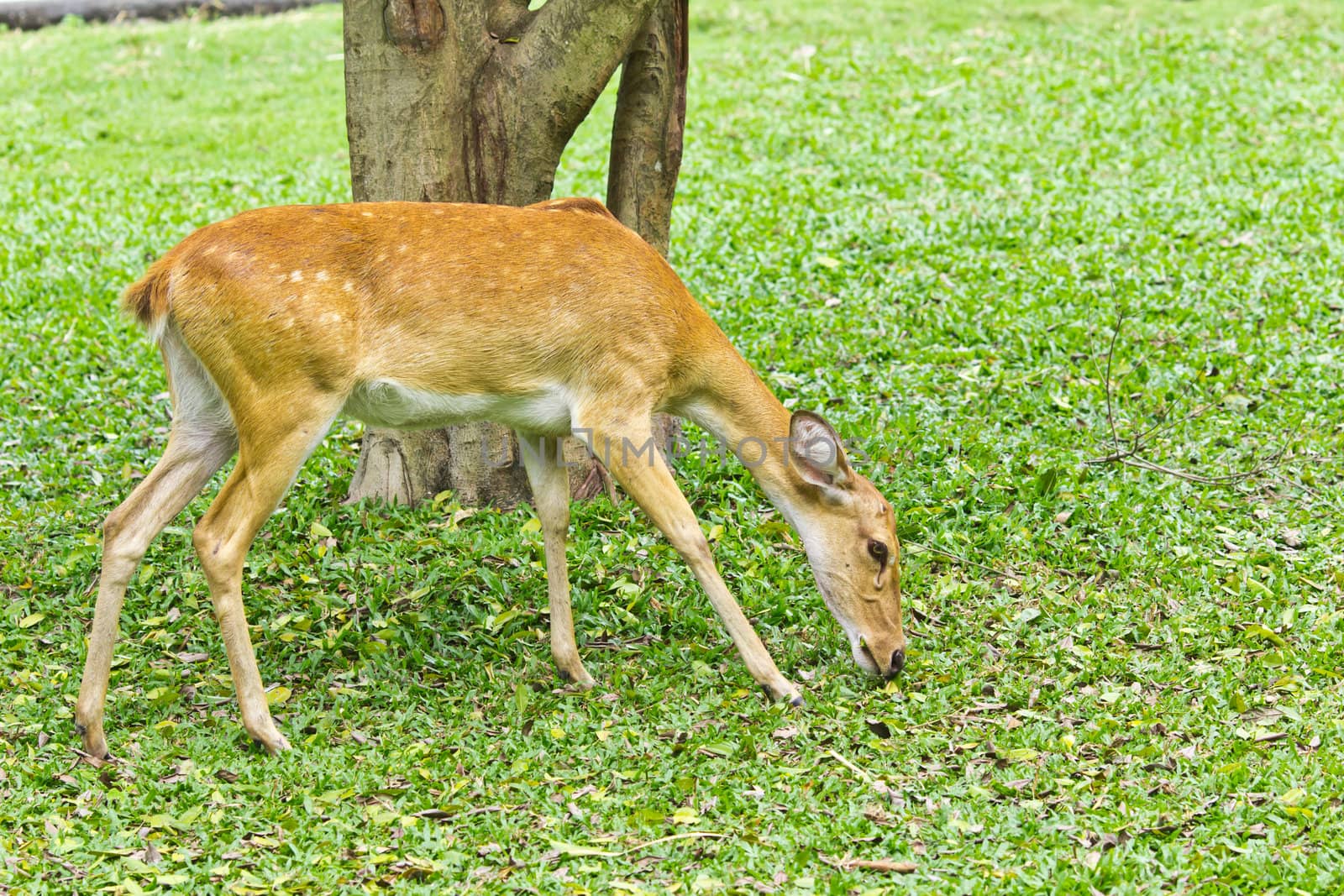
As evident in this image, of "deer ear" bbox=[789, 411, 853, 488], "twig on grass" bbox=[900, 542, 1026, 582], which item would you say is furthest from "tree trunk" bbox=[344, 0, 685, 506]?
"twig on grass" bbox=[900, 542, 1026, 582]

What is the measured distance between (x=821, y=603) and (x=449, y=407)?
6.12 ft

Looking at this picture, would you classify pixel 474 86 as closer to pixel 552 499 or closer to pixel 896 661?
pixel 552 499

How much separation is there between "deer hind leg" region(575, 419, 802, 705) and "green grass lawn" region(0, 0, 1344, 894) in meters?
0.14

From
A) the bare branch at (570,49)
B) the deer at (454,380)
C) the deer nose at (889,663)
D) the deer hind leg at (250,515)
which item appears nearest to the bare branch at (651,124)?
the bare branch at (570,49)

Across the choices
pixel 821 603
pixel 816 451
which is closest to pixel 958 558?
pixel 821 603

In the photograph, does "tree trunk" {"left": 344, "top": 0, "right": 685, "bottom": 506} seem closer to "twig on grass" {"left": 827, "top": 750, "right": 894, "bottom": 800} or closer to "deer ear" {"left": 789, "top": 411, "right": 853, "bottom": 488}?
"deer ear" {"left": 789, "top": 411, "right": 853, "bottom": 488}

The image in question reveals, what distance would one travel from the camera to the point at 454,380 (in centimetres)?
500

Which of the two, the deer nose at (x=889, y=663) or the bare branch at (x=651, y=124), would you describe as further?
the bare branch at (x=651, y=124)

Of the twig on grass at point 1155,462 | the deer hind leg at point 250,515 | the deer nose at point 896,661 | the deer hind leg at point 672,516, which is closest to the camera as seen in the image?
the deer hind leg at point 250,515

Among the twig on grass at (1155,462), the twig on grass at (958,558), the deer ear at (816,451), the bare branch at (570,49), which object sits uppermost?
the bare branch at (570,49)

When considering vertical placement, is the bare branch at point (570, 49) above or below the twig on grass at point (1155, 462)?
above

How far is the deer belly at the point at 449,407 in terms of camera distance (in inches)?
196

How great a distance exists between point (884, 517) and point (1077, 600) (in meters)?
1.09

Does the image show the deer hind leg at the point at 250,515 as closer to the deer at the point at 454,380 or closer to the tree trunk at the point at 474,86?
the deer at the point at 454,380
